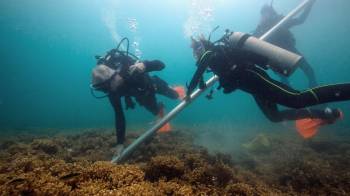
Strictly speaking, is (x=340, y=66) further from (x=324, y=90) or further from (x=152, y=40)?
(x=324, y=90)

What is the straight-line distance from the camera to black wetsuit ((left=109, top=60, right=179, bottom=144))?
6949 millimetres

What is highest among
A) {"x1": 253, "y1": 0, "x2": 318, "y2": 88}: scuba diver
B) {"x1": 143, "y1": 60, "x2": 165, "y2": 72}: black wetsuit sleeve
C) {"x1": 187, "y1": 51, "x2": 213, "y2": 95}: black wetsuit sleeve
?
{"x1": 253, "y1": 0, "x2": 318, "y2": 88}: scuba diver

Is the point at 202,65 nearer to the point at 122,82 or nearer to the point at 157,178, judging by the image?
the point at 122,82

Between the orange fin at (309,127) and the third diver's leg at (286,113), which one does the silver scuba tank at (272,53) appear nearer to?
the third diver's leg at (286,113)

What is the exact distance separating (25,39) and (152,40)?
49935mm

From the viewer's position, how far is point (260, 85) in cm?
552

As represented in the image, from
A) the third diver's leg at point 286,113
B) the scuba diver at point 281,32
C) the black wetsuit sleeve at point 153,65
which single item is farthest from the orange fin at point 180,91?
the scuba diver at point 281,32

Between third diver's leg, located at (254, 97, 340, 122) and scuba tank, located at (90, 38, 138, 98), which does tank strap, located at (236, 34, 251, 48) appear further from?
scuba tank, located at (90, 38, 138, 98)

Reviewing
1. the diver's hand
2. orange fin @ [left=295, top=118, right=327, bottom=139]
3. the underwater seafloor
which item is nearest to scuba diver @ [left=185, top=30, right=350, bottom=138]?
orange fin @ [left=295, top=118, right=327, bottom=139]

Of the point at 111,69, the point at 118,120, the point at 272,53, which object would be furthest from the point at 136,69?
the point at 272,53

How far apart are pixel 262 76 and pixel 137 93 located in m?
3.76

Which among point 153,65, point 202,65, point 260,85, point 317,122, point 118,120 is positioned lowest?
point 118,120

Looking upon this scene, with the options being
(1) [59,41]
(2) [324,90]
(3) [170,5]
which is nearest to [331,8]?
(3) [170,5]

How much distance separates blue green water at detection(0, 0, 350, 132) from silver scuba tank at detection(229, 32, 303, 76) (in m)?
16.5
